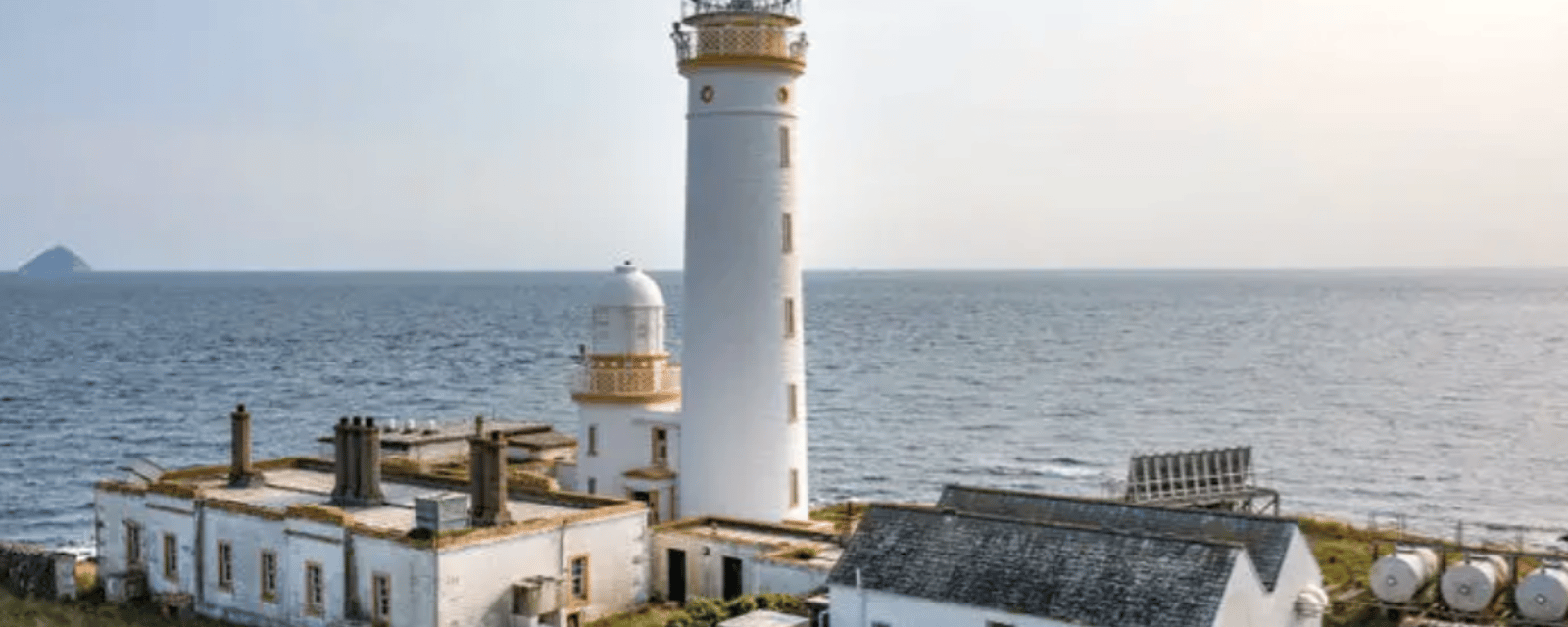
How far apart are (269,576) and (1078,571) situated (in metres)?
19.5

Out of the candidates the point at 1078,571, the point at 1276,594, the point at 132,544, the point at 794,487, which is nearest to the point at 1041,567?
the point at 1078,571

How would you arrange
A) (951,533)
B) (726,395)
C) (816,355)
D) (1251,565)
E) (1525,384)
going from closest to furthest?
(1251,565) < (951,533) < (726,395) < (1525,384) < (816,355)

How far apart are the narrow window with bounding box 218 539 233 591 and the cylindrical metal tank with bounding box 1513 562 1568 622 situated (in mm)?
29162

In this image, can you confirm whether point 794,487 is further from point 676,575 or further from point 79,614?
point 79,614

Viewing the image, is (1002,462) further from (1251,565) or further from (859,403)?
(1251,565)

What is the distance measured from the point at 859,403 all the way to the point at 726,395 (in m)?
71.1

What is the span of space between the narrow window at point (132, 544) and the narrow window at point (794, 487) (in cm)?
1676

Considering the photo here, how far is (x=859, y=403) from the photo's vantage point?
362ft

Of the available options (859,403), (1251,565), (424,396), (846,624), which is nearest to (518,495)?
(846,624)

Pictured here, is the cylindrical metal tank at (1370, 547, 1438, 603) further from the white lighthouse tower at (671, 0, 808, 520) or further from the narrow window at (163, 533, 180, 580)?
the narrow window at (163, 533, 180, 580)

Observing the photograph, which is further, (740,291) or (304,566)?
(740,291)

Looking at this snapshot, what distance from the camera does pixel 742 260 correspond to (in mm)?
39312

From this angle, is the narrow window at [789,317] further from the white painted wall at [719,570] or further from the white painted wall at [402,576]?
the white painted wall at [402,576]

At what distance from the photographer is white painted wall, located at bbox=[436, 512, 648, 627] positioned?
31984 mm
